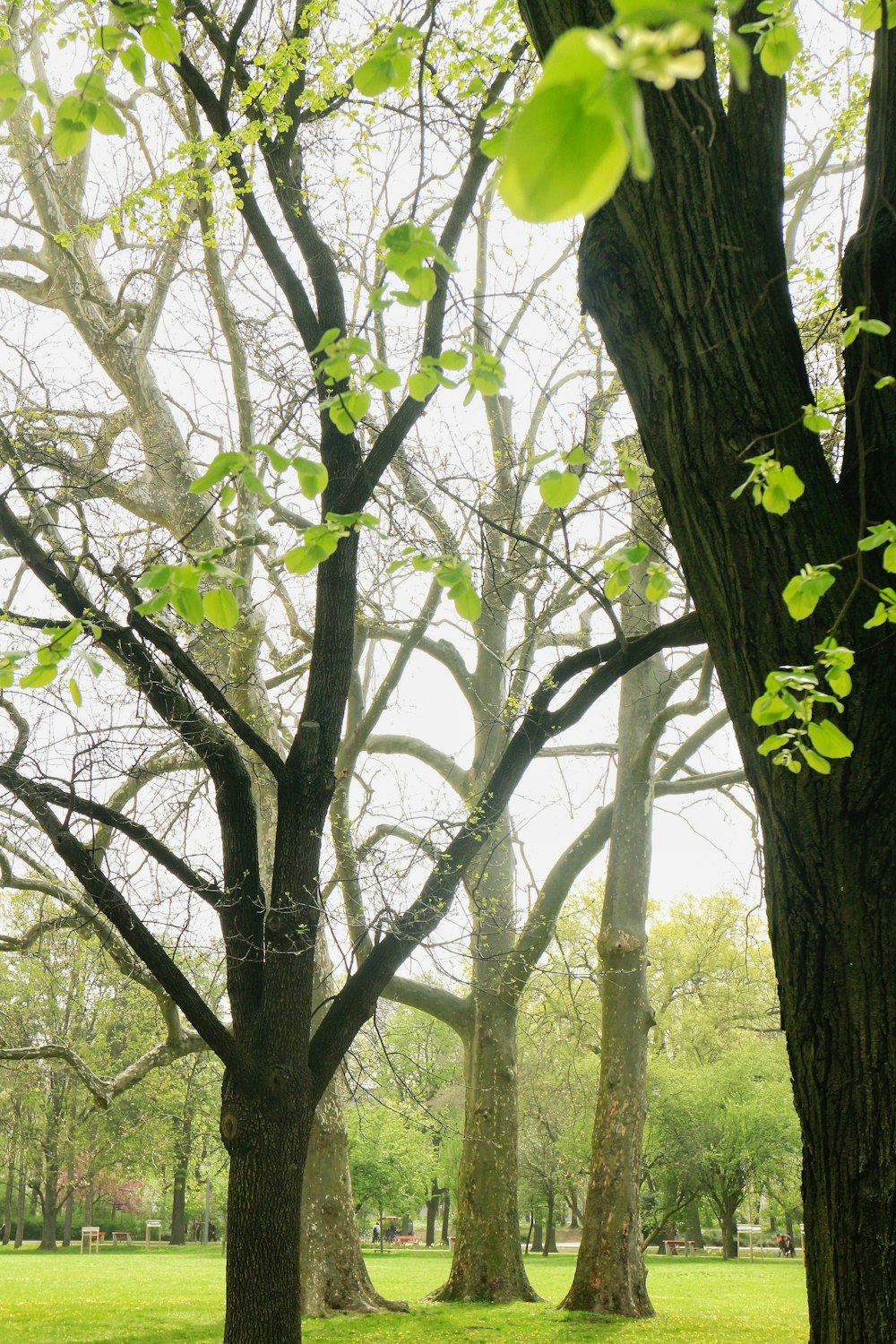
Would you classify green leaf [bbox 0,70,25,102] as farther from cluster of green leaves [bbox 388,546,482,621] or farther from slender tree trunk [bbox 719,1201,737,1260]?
slender tree trunk [bbox 719,1201,737,1260]

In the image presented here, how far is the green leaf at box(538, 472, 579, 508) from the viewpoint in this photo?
2447 mm

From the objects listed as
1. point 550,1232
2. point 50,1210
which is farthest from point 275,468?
point 50,1210

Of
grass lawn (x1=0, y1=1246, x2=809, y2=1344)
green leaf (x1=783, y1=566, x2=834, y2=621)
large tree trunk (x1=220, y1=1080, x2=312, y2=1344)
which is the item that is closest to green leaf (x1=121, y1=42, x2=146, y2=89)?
green leaf (x1=783, y1=566, x2=834, y2=621)

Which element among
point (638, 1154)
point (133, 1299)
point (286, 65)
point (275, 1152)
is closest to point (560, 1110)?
point (133, 1299)

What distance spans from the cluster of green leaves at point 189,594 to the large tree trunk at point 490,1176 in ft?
35.9

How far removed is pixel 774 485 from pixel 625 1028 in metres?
10.9

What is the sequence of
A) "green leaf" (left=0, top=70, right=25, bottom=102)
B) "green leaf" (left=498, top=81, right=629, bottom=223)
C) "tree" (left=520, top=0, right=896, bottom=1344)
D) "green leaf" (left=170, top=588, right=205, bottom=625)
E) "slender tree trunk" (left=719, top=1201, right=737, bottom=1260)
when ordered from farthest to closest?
"slender tree trunk" (left=719, top=1201, right=737, bottom=1260) < "tree" (left=520, top=0, right=896, bottom=1344) < "green leaf" (left=170, top=588, right=205, bottom=625) < "green leaf" (left=0, top=70, right=25, bottom=102) < "green leaf" (left=498, top=81, right=629, bottom=223)

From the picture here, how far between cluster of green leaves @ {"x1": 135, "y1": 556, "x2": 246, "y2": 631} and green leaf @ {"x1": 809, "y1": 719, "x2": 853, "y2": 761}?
1330mm

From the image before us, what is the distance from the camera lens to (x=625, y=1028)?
12312 mm

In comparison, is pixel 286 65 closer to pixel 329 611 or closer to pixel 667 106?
pixel 329 611

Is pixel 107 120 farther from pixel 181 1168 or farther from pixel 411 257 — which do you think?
pixel 181 1168

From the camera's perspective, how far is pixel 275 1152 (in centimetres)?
521

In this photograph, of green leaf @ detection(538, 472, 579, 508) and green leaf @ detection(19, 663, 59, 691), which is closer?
green leaf @ detection(19, 663, 59, 691)

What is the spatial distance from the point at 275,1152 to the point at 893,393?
4401 mm
